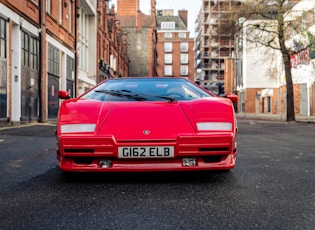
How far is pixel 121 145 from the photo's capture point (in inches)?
145

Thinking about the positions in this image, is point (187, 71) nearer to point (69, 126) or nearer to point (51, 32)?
point (51, 32)

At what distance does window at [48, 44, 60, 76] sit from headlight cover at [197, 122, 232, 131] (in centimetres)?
1727

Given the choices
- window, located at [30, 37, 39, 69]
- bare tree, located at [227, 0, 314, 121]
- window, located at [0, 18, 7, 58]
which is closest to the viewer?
window, located at [0, 18, 7, 58]

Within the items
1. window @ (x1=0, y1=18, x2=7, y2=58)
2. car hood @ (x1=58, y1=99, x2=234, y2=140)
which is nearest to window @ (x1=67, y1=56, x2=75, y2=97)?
window @ (x1=0, y1=18, x2=7, y2=58)

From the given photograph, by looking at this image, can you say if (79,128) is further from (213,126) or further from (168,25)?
Result: (168,25)

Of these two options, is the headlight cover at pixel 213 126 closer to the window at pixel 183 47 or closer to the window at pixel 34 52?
the window at pixel 34 52

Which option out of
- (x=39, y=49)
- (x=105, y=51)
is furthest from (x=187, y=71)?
(x=39, y=49)

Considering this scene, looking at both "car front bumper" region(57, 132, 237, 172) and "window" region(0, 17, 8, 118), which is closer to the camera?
"car front bumper" region(57, 132, 237, 172)

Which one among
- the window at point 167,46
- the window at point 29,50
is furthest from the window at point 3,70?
the window at point 167,46

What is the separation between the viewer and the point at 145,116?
3.91m

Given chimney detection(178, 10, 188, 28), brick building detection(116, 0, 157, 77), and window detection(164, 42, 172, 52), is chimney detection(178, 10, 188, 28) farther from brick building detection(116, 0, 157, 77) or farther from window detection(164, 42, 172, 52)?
brick building detection(116, 0, 157, 77)

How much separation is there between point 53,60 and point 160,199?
61.1 feet

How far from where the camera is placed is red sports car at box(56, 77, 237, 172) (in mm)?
3713

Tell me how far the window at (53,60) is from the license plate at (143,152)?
1719 centimetres
